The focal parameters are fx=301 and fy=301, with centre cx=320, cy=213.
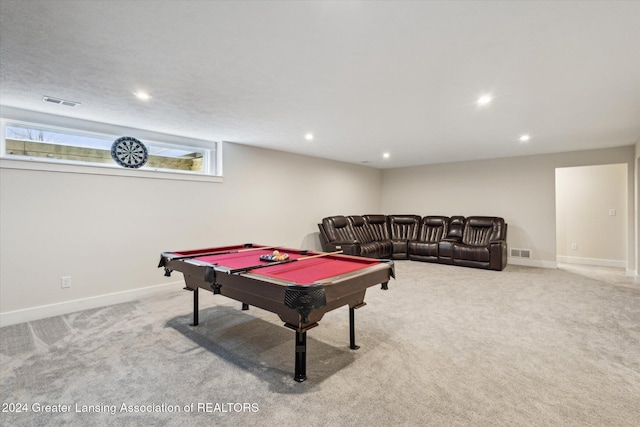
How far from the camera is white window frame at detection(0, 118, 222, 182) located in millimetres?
3369

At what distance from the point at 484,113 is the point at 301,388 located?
3564mm

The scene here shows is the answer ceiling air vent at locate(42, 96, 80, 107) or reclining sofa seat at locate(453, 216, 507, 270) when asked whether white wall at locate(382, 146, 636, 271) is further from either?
ceiling air vent at locate(42, 96, 80, 107)

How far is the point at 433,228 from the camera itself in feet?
24.1

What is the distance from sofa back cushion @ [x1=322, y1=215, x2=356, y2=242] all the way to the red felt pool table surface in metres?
3.14

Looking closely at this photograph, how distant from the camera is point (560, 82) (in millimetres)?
2705

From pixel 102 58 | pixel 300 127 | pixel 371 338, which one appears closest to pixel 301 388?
pixel 371 338

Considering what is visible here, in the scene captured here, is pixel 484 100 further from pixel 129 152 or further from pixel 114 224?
pixel 114 224

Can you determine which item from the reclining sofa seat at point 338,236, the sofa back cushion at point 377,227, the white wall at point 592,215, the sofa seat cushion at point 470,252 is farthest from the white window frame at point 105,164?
the white wall at point 592,215

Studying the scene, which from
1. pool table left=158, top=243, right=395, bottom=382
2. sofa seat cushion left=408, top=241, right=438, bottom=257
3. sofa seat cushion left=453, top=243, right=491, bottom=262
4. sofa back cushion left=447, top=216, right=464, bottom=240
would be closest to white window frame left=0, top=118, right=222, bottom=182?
pool table left=158, top=243, right=395, bottom=382

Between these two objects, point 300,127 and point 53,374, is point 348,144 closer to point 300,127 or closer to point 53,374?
point 300,127

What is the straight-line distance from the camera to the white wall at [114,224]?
3336mm

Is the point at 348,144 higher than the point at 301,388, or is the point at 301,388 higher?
the point at 348,144

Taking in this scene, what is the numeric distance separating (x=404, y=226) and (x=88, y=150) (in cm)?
656

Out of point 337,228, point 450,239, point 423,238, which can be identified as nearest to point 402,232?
point 423,238
